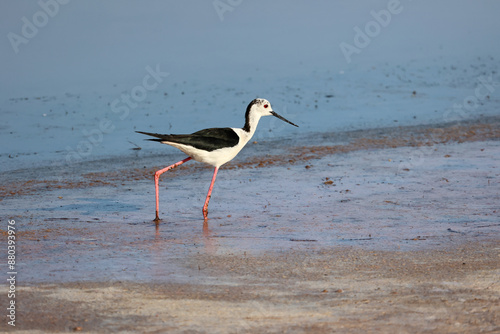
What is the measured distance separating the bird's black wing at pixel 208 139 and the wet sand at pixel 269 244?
696mm

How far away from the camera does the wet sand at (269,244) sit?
189 inches

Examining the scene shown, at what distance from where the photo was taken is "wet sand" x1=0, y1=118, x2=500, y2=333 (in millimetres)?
4801

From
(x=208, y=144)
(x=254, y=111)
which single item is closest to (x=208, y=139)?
(x=208, y=144)

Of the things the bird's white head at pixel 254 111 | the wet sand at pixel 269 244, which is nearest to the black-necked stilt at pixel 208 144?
the bird's white head at pixel 254 111

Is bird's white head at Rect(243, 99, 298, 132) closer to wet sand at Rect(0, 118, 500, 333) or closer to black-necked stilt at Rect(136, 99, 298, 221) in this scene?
black-necked stilt at Rect(136, 99, 298, 221)

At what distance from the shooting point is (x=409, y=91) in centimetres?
1778

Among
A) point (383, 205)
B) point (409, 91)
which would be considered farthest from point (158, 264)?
point (409, 91)

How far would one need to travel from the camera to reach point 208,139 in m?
8.37

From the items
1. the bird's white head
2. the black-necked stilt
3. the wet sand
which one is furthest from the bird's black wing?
Result: the wet sand

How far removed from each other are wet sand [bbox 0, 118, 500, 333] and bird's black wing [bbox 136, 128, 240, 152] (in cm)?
70

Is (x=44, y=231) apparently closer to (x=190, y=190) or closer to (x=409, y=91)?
(x=190, y=190)

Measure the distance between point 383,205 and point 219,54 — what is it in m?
12.8

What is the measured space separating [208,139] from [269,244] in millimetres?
1987

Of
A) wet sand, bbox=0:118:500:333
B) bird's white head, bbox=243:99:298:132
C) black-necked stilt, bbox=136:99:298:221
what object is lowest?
wet sand, bbox=0:118:500:333
